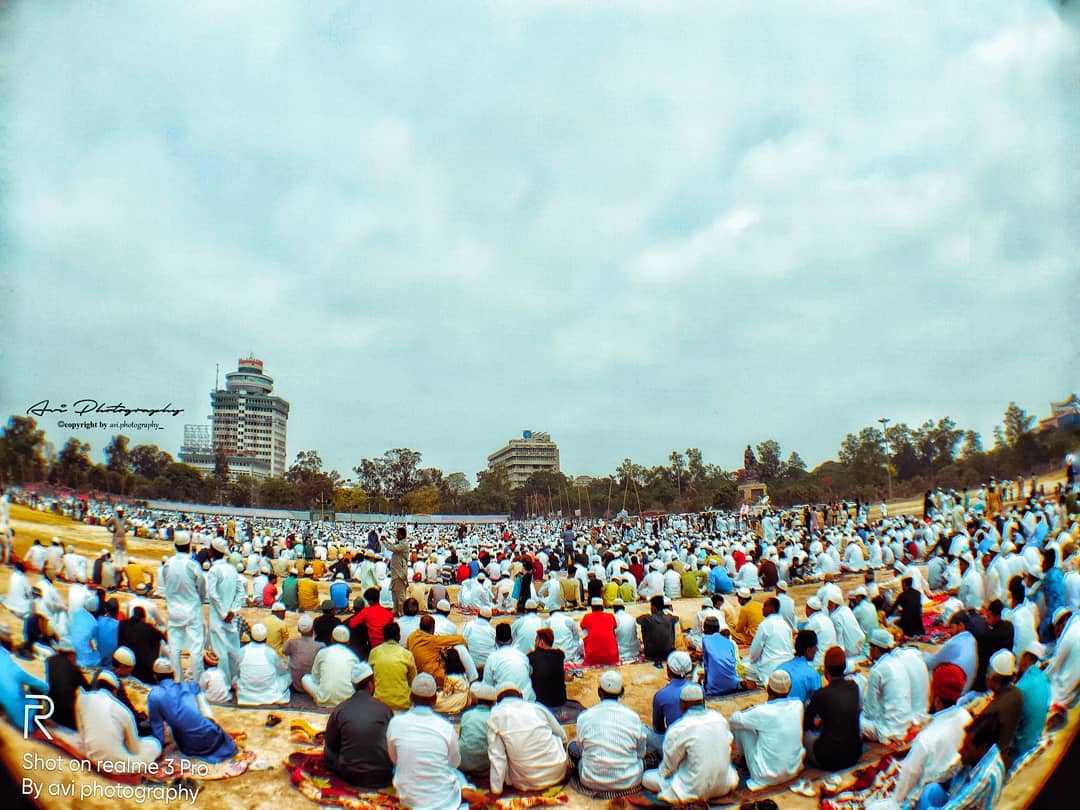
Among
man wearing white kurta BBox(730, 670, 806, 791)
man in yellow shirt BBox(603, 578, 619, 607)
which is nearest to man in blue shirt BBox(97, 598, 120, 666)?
man wearing white kurta BBox(730, 670, 806, 791)

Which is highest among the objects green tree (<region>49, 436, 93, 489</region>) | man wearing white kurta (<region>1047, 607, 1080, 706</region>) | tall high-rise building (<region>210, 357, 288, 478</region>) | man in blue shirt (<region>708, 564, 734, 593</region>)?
tall high-rise building (<region>210, 357, 288, 478</region>)

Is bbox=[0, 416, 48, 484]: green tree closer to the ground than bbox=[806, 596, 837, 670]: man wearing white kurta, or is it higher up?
higher up

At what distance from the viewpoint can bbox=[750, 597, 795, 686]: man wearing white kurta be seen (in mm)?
6902

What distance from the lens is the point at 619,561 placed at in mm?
14492

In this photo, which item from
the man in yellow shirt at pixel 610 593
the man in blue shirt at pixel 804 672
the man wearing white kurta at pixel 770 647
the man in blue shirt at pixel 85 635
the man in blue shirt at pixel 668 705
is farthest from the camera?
the man in yellow shirt at pixel 610 593

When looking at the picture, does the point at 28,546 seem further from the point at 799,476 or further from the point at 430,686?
the point at 799,476

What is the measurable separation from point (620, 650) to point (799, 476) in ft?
114

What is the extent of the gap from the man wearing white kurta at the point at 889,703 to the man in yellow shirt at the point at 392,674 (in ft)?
12.6

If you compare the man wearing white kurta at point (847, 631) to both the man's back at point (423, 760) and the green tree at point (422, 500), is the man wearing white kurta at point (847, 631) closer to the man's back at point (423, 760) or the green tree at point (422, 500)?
the man's back at point (423, 760)

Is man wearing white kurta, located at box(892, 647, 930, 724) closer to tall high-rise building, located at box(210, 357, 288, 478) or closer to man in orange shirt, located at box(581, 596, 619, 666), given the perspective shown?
man in orange shirt, located at box(581, 596, 619, 666)

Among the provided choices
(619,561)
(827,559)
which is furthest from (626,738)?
(827,559)

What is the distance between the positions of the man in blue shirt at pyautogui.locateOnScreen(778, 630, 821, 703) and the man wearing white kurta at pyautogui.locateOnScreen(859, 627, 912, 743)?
0.47 meters

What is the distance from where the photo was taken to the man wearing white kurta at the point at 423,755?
13.2 feet

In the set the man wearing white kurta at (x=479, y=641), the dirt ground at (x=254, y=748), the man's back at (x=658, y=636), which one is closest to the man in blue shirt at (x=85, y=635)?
the dirt ground at (x=254, y=748)
